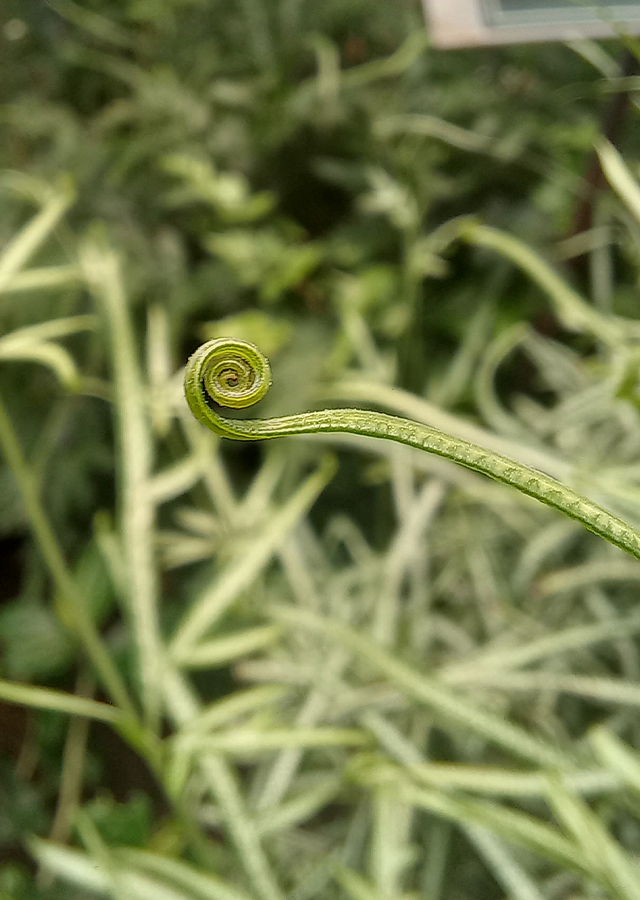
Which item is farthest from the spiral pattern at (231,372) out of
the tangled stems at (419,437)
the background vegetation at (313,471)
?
the background vegetation at (313,471)

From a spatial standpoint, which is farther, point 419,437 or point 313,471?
point 313,471

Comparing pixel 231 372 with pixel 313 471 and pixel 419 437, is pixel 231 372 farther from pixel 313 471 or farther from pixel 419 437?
pixel 313 471

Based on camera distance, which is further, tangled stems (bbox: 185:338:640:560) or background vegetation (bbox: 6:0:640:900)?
background vegetation (bbox: 6:0:640:900)

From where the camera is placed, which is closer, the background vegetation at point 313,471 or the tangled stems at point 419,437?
the tangled stems at point 419,437

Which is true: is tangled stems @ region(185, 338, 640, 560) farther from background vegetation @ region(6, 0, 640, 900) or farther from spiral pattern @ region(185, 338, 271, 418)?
background vegetation @ region(6, 0, 640, 900)

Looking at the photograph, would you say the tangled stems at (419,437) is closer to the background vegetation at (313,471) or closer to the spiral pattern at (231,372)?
the spiral pattern at (231,372)

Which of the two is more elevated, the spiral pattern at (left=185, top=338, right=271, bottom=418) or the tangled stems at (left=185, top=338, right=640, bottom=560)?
the spiral pattern at (left=185, top=338, right=271, bottom=418)

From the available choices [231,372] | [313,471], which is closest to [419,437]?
[231,372]

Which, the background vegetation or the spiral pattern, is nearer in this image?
the spiral pattern

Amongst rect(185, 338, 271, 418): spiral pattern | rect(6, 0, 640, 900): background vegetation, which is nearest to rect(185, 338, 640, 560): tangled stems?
rect(185, 338, 271, 418): spiral pattern
